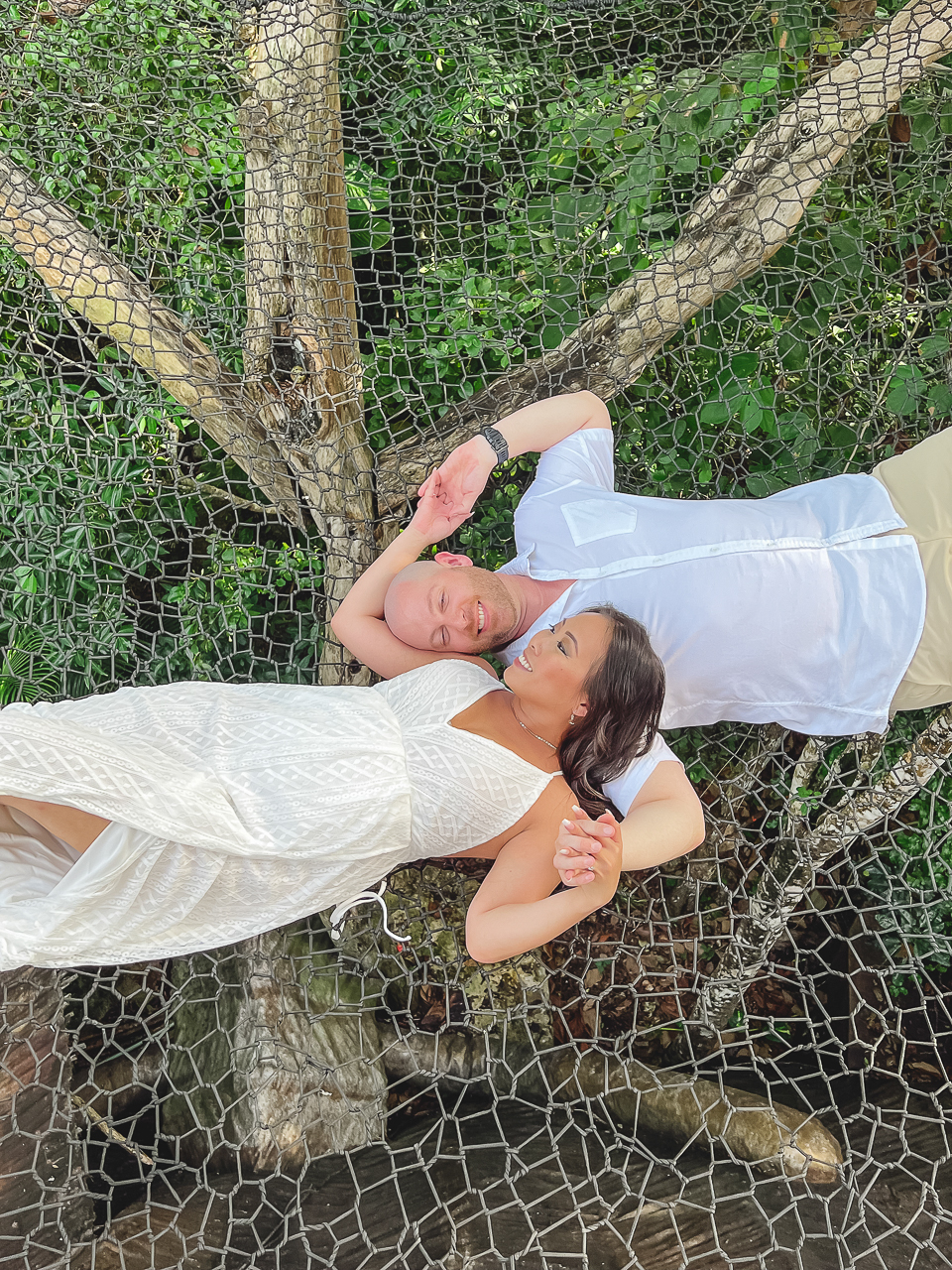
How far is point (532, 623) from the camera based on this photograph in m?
1.47

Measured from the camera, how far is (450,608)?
1344 mm

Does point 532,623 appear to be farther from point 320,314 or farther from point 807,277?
point 807,277

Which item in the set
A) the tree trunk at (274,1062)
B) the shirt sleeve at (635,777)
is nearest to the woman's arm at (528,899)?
the shirt sleeve at (635,777)

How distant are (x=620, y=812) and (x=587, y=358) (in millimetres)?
884

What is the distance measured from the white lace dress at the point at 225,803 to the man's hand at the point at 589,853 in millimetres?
208

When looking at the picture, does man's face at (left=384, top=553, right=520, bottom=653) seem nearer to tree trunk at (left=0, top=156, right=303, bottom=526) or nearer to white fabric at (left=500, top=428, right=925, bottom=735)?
white fabric at (left=500, top=428, right=925, bottom=735)

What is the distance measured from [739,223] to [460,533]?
79 centimetres

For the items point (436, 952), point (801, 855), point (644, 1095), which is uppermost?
point (801, 855)

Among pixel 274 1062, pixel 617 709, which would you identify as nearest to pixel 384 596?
pixel 617 709

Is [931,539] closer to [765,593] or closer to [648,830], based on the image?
[765,593]

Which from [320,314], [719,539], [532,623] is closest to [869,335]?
[719,539]

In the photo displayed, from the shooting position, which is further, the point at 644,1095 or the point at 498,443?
the point at 644,1095

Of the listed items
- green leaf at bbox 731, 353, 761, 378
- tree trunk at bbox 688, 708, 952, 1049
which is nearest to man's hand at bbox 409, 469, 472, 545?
green leaf at bbox 731, 353, 761, 378

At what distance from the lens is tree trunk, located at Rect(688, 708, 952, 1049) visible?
151 cm
